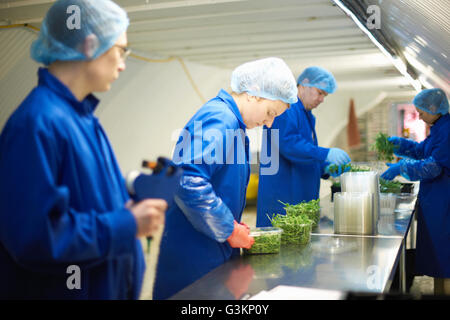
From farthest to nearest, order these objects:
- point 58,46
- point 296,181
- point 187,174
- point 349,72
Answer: point 349,72
point 296,181
point 187,174
point 58,46

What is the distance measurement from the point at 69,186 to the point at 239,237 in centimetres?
85

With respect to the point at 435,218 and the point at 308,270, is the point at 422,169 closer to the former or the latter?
the point at 435,218

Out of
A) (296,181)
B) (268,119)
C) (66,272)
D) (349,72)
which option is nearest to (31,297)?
(66,272)

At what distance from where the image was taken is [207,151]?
1785 mm

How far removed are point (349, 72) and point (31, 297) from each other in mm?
8408

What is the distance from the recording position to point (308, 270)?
1733 millimetres

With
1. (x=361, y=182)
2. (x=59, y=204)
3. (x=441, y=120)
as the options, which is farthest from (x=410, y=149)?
(x=59, y=204)

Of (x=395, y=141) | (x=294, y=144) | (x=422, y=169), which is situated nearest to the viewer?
(x=294, y=144)

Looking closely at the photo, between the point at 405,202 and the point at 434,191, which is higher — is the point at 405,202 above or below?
below

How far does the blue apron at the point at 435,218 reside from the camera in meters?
3.54

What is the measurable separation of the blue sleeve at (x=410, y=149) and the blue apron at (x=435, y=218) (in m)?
0.47
